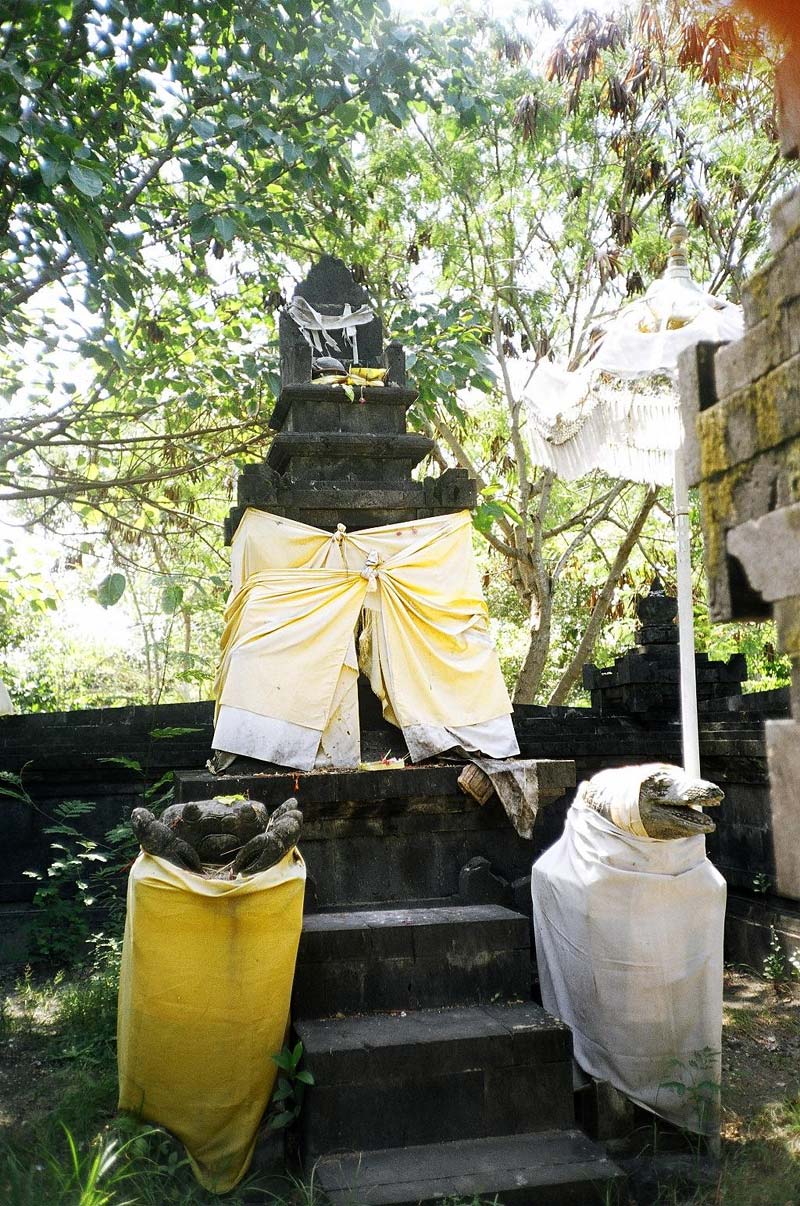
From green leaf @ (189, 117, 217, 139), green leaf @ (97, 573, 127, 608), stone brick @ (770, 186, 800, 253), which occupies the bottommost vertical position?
green leaf @ (97, 573, 127, 608)

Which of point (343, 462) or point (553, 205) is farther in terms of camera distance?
point (553, 205)

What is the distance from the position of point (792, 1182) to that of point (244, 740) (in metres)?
3.67

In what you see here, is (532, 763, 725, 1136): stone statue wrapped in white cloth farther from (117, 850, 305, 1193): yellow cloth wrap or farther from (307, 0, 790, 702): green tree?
(307, 0, 790, 702): green tree

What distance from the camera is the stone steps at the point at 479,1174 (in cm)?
410

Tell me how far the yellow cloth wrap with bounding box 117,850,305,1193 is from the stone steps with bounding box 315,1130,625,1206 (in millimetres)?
532

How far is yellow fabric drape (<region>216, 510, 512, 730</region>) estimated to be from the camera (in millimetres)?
6590

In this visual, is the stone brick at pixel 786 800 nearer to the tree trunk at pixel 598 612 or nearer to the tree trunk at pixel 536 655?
the tree trunk at pixel 598 612

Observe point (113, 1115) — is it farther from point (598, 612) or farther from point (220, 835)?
point (598, 612)

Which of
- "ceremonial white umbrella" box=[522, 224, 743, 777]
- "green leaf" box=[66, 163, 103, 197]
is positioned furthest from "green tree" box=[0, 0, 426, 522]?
"ceremonial white umbrella" box=[522, 224, 743, 777]

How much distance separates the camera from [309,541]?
22.7 ft

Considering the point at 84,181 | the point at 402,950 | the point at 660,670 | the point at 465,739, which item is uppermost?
the point at 84,181

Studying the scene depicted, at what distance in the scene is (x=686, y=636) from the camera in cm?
646

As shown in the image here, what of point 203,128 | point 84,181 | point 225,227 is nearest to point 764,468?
point 84,181

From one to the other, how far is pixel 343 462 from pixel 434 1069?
4.15 metres
